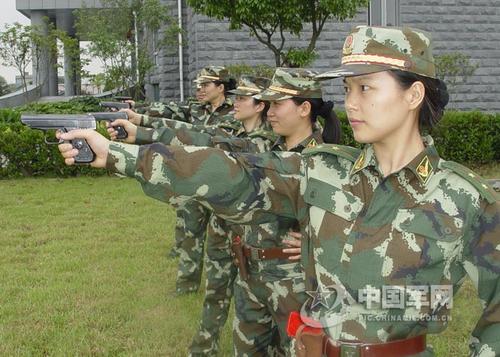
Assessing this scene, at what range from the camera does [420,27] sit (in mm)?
14109

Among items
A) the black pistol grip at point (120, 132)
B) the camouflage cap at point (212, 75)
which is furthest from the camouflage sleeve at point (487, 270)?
the camouflage cap at point (212, 75)

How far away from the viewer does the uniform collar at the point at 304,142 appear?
125 inches

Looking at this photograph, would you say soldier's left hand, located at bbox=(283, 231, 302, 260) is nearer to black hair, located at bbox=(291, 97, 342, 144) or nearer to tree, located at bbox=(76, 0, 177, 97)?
black hair, located at bbox=(291, 97, 342, 144)

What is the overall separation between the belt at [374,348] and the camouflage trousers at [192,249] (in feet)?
11.2

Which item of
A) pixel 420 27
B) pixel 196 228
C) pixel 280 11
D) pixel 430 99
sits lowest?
pixel 196 228

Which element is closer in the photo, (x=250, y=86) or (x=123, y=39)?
(x=250, y=86)

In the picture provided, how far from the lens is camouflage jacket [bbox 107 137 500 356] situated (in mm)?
1753

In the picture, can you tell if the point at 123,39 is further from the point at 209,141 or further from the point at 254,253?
the point at 254,253

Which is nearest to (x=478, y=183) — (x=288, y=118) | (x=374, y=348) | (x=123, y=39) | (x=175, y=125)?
(x=374, y=348)

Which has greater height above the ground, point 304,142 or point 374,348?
point 304,142

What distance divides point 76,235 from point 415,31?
602cm

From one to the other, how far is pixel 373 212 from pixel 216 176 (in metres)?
0.46

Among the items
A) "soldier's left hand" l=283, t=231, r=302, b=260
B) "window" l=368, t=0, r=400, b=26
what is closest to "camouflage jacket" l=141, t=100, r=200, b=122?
"soldier's left hand" l=283, t=231, r=302, b=260

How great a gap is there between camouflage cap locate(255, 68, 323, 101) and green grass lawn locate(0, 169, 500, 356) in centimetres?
178
